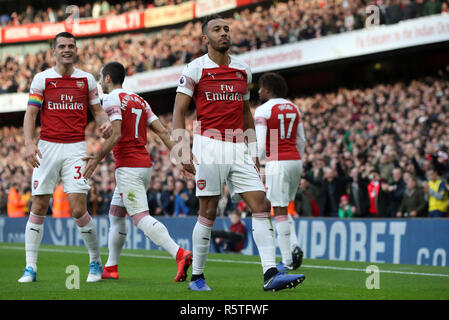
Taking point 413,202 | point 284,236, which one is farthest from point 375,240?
point 284,236

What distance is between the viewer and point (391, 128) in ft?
61.4

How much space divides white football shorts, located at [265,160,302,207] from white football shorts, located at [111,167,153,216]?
2.07 metres

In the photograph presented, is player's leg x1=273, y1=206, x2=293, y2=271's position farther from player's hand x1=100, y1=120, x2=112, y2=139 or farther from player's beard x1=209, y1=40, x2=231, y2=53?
player's beard x1=209, y1=40, x2=231, y2=53

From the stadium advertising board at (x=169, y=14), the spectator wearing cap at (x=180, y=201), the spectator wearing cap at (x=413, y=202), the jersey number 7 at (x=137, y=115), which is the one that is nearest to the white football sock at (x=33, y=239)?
the jersey number 7 at (x=137, y=115)

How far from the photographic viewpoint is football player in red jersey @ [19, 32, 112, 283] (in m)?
8.01

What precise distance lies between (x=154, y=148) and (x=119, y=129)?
19.7 meters

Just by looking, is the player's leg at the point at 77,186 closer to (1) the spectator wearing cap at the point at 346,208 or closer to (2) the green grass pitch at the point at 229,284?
(2) the green grass pitch at the point at 229,284

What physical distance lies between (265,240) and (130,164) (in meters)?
2.33

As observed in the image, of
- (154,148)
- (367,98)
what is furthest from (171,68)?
(367,98)

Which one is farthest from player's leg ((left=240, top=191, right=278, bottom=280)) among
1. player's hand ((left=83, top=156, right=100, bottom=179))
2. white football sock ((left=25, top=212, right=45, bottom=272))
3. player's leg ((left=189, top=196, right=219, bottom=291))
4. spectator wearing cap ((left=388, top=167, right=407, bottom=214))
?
spectator wearing cap ((left=388, top=167, right=407, bottom=214))

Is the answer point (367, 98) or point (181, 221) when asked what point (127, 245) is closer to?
point (181, 221)

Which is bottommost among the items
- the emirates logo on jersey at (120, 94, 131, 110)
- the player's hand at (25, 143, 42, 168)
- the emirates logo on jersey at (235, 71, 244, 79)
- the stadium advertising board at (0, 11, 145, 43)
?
the player's hand at (25, 143, 42, 168)

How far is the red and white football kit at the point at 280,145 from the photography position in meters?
9.71

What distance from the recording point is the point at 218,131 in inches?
268
